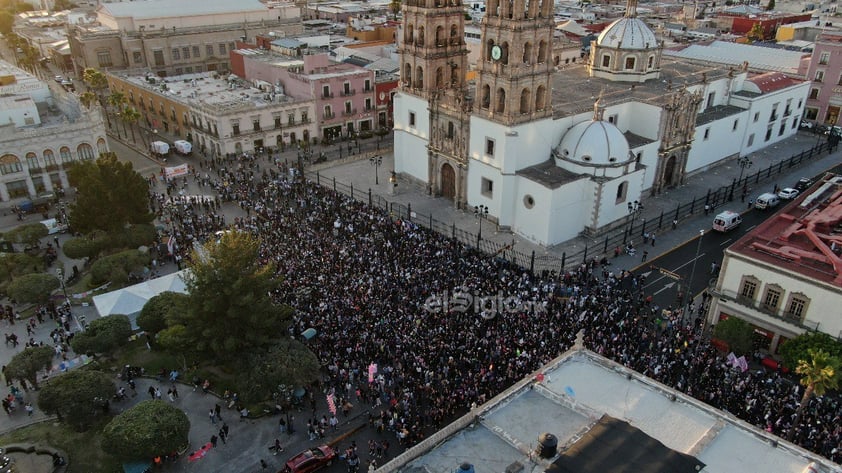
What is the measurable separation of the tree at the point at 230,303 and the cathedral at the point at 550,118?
2235cm

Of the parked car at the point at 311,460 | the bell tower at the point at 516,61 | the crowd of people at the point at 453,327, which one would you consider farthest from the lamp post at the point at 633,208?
the parked car at the point at 311,460

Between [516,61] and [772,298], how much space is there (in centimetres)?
2280

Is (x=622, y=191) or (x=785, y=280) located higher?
(x=785, y=280)

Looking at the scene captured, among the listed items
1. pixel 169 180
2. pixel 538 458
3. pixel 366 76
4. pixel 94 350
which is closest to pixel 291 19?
pixel 366 76

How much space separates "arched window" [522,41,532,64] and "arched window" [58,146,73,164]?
1637 inches

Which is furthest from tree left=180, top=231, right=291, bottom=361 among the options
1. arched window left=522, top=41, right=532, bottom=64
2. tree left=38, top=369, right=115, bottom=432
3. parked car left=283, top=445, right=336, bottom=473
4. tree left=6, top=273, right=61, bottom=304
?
arched window left=522, top=41, right=532, bottom=64

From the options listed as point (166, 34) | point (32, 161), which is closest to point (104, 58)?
point (166, 34)

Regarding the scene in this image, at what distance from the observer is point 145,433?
1017 inches

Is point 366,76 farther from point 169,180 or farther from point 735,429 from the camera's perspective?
point 735,429

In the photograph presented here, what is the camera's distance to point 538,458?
765 inches

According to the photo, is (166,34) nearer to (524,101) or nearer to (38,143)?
(38,143)

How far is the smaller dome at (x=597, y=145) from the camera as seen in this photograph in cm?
4597

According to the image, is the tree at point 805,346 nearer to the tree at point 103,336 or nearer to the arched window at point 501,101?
the arched window at point 501,101

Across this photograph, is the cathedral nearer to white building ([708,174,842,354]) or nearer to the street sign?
the street sign
